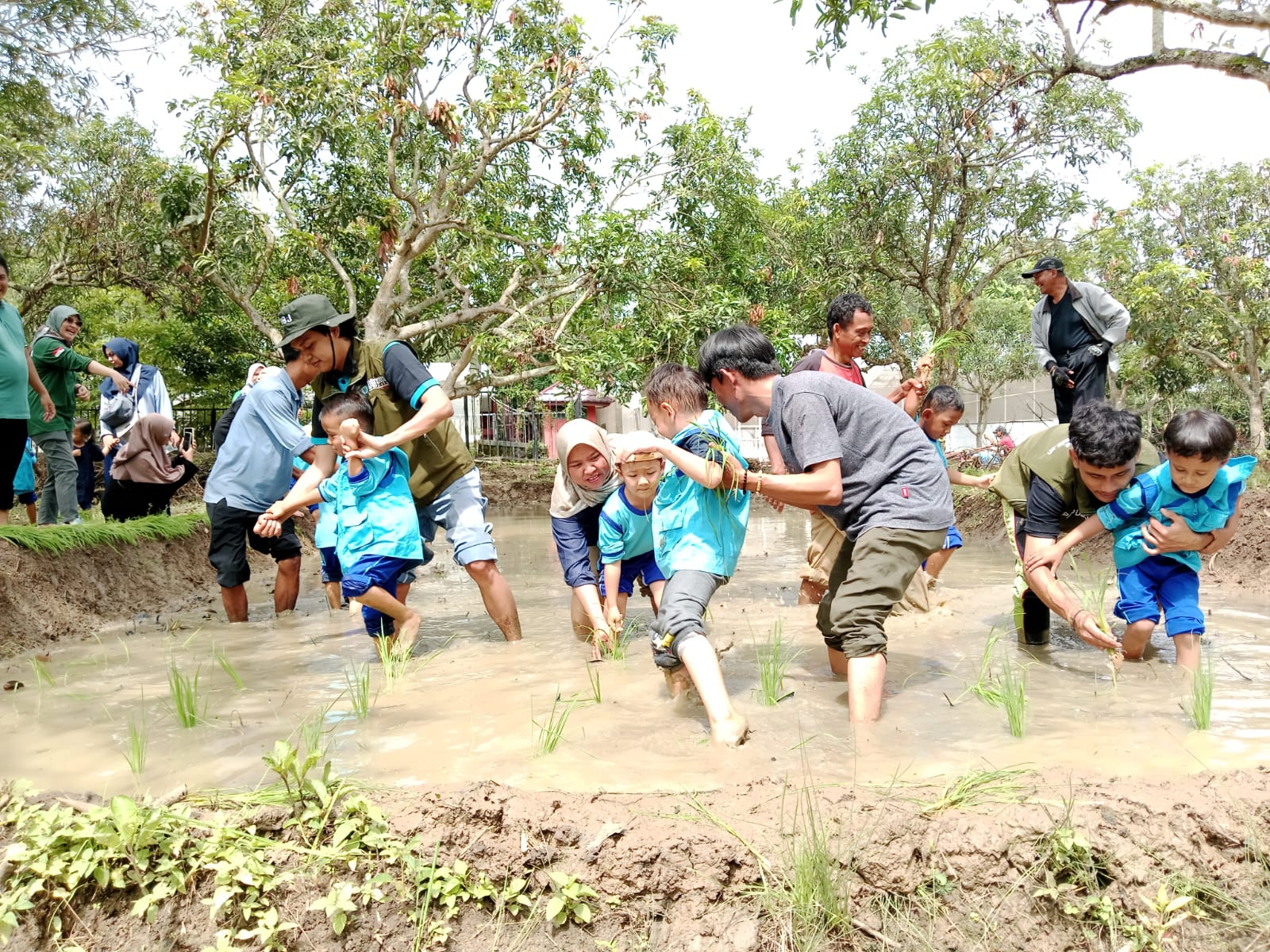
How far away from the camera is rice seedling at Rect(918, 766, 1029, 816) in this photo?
2.33 metres

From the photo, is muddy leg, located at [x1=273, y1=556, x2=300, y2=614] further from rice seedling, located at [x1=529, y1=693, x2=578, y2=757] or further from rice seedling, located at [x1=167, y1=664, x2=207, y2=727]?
rice seedling, located at [x1=529, y1=693, x2=578, y2=757]

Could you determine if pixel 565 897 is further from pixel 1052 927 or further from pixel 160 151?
pixel 160 151

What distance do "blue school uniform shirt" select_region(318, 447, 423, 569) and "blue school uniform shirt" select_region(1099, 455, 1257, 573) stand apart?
10.5ft

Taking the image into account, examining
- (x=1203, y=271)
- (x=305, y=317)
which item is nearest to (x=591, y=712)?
(x=305, y=317)

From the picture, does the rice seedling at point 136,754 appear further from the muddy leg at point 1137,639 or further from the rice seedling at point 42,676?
the muddy leg at point 1137,639

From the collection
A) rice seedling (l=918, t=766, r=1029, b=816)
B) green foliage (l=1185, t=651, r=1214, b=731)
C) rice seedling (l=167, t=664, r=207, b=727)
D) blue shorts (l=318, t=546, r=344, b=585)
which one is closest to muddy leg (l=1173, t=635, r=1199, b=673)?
green foliage (l=1185, t=651, r=1214, b=731)

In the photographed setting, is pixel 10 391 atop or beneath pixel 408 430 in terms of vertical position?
atop

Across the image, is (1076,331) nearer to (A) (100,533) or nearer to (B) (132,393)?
(A) (100,533)

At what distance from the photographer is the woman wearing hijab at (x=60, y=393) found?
7.23 metres

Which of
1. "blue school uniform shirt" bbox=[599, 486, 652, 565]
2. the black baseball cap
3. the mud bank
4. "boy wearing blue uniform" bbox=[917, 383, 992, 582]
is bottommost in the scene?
the mud bank

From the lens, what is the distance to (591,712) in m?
3.38

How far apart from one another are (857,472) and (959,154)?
10863mm

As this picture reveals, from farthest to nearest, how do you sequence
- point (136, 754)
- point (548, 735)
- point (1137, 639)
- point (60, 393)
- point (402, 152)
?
point (402, 152)
point (60, 393)
point (1137, 639)
point (548, 735)
point (136, 754)

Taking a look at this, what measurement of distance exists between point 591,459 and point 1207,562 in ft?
17.1
